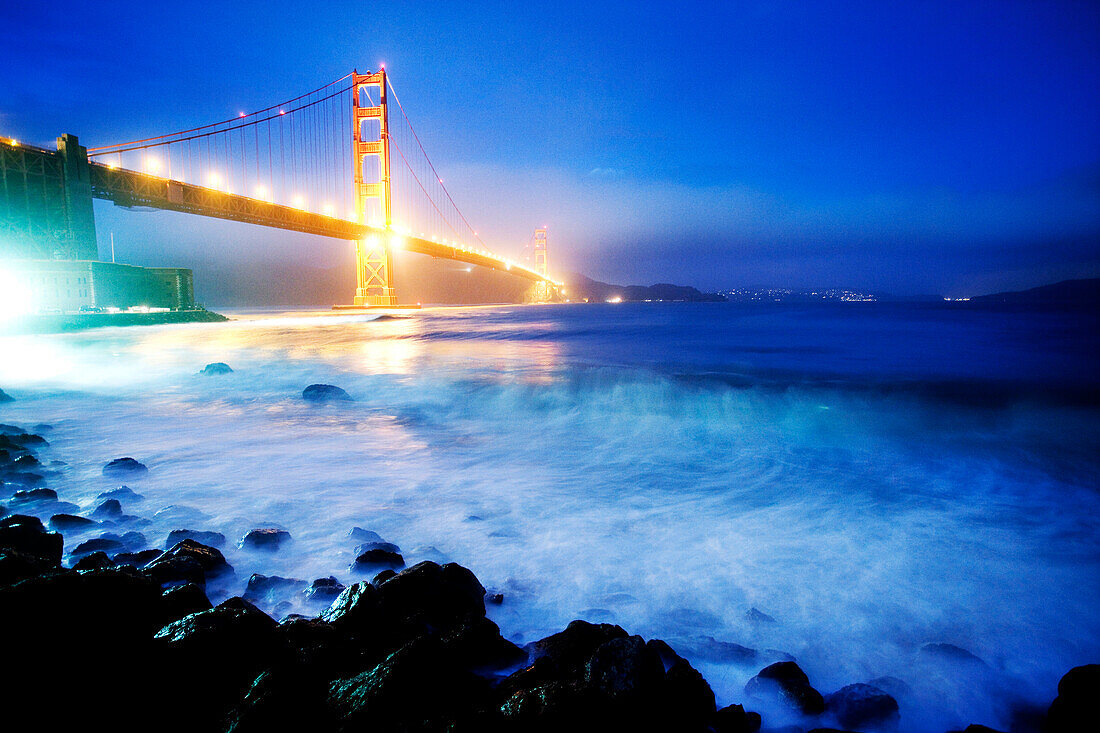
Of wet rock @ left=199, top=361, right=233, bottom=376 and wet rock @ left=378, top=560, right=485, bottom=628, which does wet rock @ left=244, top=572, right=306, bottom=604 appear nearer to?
wet rock @ left=378, top=560, right=485, bottom=628

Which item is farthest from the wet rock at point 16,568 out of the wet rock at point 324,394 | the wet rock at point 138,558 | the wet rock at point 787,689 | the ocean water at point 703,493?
the wet rock at point 324,394

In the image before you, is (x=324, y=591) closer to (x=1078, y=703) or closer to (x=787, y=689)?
(x=787, y=689)

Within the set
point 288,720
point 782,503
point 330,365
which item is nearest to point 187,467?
point 288,720

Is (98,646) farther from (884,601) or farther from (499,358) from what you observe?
(499,358)

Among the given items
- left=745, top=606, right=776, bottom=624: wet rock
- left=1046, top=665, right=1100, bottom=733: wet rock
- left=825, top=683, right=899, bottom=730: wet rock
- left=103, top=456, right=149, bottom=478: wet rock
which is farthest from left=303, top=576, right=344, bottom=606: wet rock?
left=103, top=456, right=149, bottom=478: wet rock

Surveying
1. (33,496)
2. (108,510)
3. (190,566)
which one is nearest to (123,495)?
(108,510)
